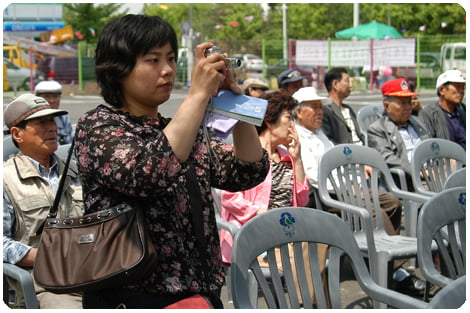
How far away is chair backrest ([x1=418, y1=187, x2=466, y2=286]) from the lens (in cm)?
299

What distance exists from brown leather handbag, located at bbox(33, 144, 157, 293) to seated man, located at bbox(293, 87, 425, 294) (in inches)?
114

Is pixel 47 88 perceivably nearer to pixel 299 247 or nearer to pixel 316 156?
pixel 316 156

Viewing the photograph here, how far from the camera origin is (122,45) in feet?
6.23

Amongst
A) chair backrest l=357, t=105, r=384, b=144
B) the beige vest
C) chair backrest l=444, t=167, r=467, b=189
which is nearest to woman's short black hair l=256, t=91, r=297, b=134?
chair backrest l=444, t=167, r=467, b=189

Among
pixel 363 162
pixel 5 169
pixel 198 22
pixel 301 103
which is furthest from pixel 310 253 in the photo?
pixel 198 22

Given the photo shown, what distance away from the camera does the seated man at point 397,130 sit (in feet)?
18.5

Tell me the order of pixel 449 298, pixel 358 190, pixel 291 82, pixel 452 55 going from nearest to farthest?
pixel 449 298 → pixel 358 190 → pixel 291 82 → pixel 452 55

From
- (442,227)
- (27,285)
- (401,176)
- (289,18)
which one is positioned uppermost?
(289,18)

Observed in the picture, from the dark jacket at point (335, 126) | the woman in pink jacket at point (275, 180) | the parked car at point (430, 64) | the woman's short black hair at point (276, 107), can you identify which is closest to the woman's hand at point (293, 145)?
the woman in pink jacket at point (275, 180)

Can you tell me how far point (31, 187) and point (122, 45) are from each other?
1.28 m

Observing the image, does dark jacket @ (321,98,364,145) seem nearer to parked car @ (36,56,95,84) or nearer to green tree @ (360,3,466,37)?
parked car @ (36,56,95,84)

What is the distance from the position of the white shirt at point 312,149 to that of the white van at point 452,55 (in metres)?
17.8

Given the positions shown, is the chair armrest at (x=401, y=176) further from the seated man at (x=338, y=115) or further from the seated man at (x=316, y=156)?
the seated man at (x=338, y=115)

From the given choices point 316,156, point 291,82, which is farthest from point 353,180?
point 291,82
